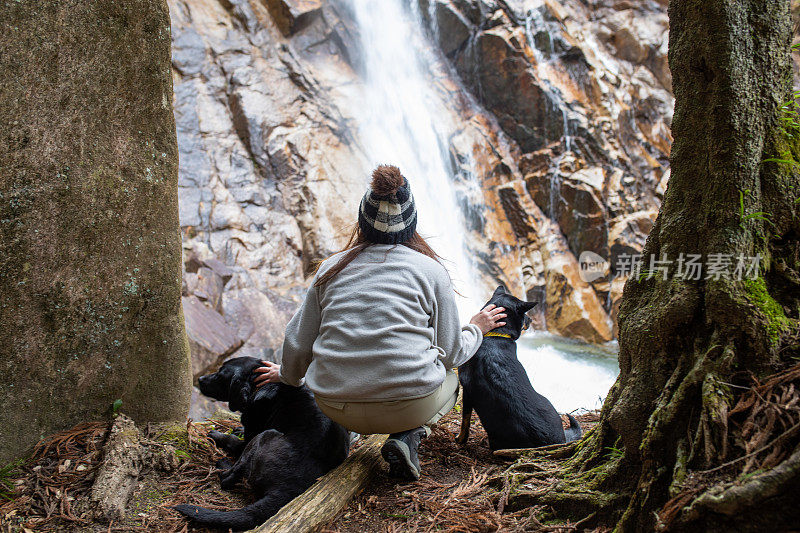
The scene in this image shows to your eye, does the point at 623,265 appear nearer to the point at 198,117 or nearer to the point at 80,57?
the point at 198,117

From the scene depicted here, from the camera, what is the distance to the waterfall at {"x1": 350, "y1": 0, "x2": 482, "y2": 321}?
39.2ft

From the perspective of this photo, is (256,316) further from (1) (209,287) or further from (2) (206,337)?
(2) (206,337)

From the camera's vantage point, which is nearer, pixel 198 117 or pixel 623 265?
pixel 198 117

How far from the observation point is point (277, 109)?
11.1 m

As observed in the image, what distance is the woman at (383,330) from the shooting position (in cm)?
244

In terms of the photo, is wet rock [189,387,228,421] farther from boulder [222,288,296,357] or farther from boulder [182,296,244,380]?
boulder [222,288,296,357]

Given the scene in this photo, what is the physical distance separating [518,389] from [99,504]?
7.92 feet

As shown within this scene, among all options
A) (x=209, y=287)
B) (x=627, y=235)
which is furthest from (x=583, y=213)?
(x=209, y=287)

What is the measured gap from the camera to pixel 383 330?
94.6 inches

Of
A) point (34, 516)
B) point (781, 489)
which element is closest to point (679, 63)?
point (781, 489)

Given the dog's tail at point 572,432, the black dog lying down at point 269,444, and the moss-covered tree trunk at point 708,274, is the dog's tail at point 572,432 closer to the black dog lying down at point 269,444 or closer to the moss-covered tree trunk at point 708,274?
Result: the moss-covered tree trunk at point 708,274

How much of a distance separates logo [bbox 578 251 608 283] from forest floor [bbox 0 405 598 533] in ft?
31.7

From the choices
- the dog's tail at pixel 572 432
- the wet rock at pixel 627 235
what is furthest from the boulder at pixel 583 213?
the dog's tail at pixel 572 432

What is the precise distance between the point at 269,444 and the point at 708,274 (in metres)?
2.40
